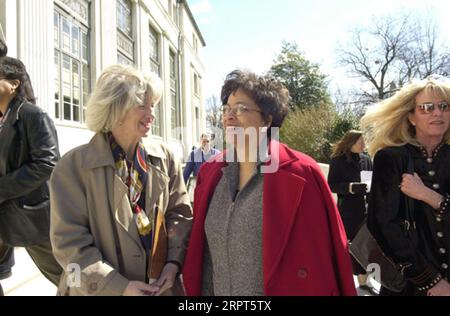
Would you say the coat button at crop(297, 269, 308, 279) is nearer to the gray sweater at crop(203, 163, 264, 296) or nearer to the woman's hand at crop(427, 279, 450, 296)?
the gray sweater at crop(203, 163, 264, 296)

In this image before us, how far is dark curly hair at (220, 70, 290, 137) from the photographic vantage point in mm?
2004

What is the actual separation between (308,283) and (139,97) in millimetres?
1266

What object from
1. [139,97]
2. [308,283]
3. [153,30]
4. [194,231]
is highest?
[153,30]

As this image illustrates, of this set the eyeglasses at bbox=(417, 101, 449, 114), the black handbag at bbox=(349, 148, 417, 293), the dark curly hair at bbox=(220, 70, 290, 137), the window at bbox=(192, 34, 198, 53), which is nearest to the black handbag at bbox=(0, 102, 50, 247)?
the dark curly hair at bbox=(220, 70, 290, 137)

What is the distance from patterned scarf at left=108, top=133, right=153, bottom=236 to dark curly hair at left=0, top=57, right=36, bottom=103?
1281 millimetres

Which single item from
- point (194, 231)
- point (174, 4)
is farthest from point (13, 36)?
point (174, 4)

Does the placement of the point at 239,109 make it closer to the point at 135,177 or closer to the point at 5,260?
the point at 135,177

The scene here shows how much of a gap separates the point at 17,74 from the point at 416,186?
2853mm

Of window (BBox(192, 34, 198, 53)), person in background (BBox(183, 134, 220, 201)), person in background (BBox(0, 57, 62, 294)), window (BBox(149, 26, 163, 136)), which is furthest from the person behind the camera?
window (BBox(192, 34, 198, 53))

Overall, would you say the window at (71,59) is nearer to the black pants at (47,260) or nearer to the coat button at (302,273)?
the black pants at (47,260)

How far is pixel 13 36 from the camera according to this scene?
7.59 metres

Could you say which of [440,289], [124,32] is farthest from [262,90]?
[124,32]

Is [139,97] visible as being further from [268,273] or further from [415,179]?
[415,179]

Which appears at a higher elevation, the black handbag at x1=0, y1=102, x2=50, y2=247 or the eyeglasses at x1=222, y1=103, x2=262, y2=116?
the eyeglasses at x1=222, y1=103, x2=262, y2=116
